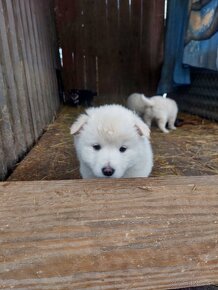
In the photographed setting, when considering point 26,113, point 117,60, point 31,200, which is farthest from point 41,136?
point 117,60

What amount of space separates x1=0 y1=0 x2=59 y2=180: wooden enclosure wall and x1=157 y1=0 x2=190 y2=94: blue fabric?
2.56 m

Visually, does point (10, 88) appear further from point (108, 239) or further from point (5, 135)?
point (108, 239)

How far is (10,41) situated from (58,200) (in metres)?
2.10

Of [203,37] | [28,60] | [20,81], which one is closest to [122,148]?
[20,81]

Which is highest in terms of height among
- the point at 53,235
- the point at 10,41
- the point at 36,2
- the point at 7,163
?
the point at 36,2

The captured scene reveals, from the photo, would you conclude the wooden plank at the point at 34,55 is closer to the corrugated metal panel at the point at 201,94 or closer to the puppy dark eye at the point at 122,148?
the puppy dark eye at the point at 122,148

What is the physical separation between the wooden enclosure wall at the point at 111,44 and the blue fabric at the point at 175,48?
1.06 m

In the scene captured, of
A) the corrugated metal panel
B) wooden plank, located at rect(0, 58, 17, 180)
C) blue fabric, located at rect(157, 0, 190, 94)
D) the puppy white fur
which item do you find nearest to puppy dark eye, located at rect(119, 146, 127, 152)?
wooden plank, located at rect(0, 58, 17, 180)

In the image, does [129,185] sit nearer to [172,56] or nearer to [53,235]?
[53,235]

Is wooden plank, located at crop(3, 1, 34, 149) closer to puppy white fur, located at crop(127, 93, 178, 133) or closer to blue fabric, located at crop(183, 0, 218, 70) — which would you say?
puppy white fur, located at crop(127, 93, 178, 133)

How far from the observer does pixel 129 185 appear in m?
1.72

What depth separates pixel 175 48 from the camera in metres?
5.80

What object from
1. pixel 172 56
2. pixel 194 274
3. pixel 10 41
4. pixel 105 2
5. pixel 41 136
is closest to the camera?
pixel 194 274

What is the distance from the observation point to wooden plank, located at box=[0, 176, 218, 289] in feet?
4.09
